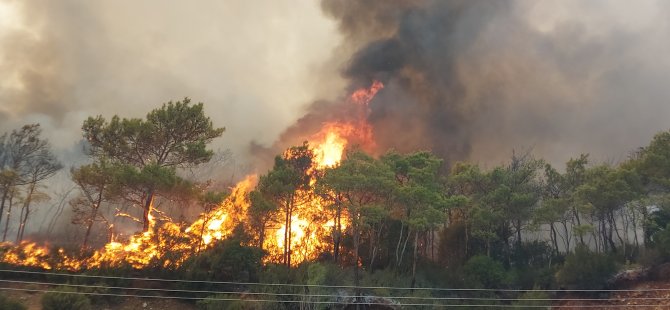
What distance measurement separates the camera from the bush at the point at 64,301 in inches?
936

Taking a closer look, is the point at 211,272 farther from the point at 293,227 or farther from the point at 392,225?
the point at 392,225

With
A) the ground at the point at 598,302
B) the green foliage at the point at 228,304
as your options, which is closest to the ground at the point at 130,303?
the ground at the point at 598,302

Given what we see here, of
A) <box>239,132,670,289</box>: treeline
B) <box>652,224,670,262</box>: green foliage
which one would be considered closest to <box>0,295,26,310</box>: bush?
<box>239,132,670,289</box>: treeline

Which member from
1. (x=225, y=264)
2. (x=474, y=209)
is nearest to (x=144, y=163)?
(x=225, y=264)

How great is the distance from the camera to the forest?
1198 inches

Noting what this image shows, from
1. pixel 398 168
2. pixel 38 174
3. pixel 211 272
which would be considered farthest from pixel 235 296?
pixel 38 174

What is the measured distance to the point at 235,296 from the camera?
29.7 metres

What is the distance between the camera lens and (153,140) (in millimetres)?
37531

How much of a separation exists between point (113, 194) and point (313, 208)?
1634cm

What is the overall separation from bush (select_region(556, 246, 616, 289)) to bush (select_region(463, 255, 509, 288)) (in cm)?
458

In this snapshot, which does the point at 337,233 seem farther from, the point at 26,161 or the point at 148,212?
the point at 26,161

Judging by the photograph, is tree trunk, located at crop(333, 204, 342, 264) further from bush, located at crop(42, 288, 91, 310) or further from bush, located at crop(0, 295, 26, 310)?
bush, located at crop(0, 295, 26, 310)

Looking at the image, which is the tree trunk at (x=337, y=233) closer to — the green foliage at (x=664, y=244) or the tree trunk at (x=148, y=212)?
the tree trunk at (x=148, y=212)

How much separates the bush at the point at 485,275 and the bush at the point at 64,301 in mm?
28097
